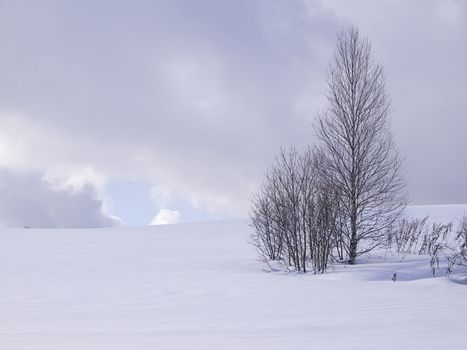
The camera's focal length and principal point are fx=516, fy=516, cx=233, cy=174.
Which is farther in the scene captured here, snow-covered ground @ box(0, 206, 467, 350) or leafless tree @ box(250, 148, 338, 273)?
leafless tree @ box(250, 148, 338, 273)

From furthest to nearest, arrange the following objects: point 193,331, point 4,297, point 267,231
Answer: point 267,231 → point 4,297 → point 193,331

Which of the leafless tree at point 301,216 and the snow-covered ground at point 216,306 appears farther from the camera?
the leafless tree at point 301,216

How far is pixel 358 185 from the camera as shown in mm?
16438

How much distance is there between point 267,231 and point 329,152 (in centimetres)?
329

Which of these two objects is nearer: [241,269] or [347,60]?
[241,269]

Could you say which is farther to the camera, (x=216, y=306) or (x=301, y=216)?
(x=301, y=216)

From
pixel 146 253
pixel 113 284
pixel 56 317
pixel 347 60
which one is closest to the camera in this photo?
pixel 56 317

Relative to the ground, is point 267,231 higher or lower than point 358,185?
lower

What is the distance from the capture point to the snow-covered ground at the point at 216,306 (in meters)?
5.04

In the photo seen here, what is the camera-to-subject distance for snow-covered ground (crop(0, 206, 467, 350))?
16.5ft

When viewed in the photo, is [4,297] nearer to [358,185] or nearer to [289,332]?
[289,332]

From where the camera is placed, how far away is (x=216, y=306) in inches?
301

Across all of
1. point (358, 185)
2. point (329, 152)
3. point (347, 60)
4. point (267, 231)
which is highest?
point (347, 60)

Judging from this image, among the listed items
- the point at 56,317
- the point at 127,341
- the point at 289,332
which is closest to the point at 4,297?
→ the point at 56,317
